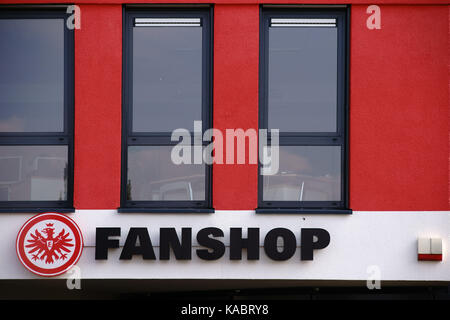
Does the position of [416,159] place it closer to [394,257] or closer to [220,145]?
[394,257]

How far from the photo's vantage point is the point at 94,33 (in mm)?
5840

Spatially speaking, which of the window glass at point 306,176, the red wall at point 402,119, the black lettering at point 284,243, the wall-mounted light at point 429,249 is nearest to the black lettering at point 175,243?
the black lettering at point 284,243

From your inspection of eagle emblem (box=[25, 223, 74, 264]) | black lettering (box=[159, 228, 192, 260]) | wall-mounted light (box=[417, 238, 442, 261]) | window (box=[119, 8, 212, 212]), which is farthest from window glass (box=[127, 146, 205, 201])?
wall-mounted light (box=[417, 238, 442, 261])

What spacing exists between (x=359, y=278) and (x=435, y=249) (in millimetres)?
757

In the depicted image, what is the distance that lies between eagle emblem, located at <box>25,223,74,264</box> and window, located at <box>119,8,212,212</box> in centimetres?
68

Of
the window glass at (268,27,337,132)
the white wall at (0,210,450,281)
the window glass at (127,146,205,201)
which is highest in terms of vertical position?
the window glass at (268,27,337,132)

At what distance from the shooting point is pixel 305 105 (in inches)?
233

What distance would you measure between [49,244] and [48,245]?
1cm

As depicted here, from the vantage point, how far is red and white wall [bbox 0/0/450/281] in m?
5.70

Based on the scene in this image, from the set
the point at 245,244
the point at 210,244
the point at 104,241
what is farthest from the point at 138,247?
the point at 245,244

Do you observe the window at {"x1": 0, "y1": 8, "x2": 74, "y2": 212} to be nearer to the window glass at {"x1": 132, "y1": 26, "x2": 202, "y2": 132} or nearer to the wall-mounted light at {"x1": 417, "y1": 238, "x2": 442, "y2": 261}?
the window glass at {"x1": 132, "y1": 26, "x2": 202, "y2": 132}

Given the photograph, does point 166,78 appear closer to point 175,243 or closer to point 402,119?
point 175,243
